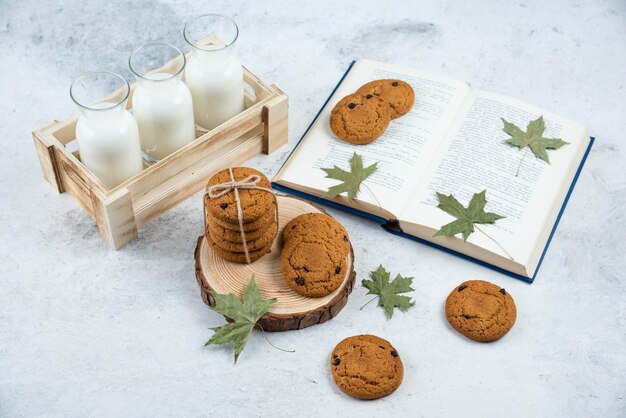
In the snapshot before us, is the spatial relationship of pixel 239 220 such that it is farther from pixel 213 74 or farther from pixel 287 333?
pixel 213 74

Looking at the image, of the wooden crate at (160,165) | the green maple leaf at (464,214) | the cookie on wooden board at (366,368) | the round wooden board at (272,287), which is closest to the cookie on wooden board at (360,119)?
the wooden crate at (160,165)

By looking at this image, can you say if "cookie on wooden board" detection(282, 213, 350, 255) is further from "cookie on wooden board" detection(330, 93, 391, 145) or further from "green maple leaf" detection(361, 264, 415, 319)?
"cookie on wooden board" detection(330, 93, 391, 145)

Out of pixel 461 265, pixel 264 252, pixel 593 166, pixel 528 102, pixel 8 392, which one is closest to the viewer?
pixel 8 392

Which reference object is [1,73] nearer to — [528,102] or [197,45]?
[197,45]

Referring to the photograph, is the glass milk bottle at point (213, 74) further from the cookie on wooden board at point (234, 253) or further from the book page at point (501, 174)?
the book page at point (501, 174)

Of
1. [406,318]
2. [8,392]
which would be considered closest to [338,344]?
[406,318]

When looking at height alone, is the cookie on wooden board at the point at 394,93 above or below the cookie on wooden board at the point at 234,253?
above

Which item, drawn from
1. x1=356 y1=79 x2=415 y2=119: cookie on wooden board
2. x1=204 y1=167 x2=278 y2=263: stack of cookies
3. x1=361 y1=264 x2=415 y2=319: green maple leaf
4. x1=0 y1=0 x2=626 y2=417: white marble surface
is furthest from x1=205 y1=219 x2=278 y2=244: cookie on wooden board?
x1=356 y1=79 x2=415 y2=119: cookie on wooden board
